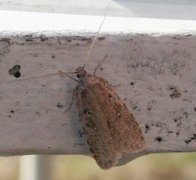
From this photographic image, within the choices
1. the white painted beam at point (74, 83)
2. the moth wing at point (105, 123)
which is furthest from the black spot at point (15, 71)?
the moth wing at point (105, 123)

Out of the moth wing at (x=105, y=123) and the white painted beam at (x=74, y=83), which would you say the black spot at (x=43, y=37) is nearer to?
the white painted beam at (x=74, y=83)

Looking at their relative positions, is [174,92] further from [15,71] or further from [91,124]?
[15,71]

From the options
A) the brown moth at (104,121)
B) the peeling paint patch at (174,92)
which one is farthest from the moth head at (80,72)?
the peeling paint patch at (174,92)

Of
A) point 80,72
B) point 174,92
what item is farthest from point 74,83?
point 174,92

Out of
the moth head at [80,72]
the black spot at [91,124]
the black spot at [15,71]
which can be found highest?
the moth head at [80,72]

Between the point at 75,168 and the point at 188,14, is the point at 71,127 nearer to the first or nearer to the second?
the point at 188,14

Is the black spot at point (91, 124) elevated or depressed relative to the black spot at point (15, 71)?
depressed

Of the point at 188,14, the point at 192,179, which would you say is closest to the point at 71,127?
the point at 188,14
